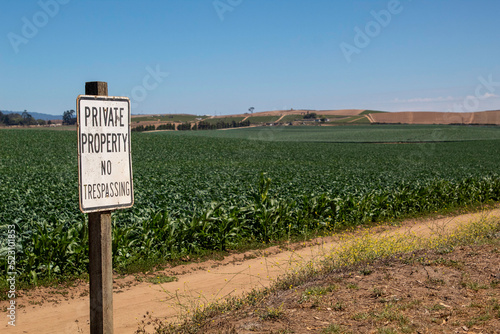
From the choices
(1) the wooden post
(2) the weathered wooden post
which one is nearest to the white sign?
(2) the weathered wooden post

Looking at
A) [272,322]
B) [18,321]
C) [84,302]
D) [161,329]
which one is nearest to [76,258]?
→ [84,302]

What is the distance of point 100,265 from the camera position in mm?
3936

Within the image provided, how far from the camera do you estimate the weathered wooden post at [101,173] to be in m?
3.70

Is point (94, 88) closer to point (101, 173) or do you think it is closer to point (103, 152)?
point (103, 152)

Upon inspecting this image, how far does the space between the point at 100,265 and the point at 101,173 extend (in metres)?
0.86

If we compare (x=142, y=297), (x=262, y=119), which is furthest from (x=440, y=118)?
(x=142, y=297)

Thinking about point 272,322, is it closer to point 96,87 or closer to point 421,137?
point 96,87

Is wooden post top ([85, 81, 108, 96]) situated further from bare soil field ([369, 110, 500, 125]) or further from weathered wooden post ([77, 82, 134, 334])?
bare soil field ([369, 110, 500, 125])

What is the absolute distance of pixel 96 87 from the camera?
383 cm

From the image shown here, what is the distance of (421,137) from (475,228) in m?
76.6

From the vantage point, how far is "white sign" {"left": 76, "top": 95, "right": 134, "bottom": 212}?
145 inches

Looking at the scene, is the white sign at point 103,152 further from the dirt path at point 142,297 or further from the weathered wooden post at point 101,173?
the dirt path at point 142,297

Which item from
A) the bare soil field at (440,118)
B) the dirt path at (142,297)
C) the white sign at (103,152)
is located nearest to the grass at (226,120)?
the bare soil field at (440,118)

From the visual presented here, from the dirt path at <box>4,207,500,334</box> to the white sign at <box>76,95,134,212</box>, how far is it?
3.03 m
